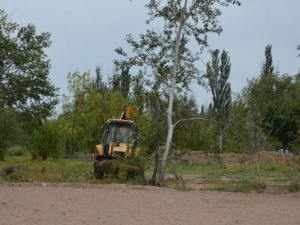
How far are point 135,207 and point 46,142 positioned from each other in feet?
97.6

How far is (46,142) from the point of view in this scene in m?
41.6

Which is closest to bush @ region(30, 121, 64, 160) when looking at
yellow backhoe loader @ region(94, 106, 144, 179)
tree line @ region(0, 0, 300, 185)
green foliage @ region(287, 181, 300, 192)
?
tree line @ region(0, 0, 300, 185)

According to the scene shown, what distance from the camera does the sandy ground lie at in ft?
35.2

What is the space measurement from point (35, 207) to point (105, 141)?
1109 centimetres

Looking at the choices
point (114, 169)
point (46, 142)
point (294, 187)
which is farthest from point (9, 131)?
point (294, 187)

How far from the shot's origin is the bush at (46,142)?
41.3 meters

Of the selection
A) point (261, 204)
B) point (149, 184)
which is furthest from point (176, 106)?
point (261, 204)

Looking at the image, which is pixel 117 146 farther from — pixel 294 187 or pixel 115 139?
pixel 294 187

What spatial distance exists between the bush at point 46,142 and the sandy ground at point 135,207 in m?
24.8

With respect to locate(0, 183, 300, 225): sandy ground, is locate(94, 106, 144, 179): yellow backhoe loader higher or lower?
higher

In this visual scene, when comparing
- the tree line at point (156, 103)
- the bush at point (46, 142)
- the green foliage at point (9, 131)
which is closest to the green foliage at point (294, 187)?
the tree line at point (156, 103)

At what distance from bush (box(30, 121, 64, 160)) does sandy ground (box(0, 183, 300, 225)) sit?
24.8 m

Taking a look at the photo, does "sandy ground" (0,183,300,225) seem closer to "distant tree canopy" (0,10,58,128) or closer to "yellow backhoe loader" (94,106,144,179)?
"yellow backhoe loader" (94,106,144,179)

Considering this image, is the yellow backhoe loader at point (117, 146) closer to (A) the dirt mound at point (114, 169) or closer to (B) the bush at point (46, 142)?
(A) the dirt mound at point (114, 169)
